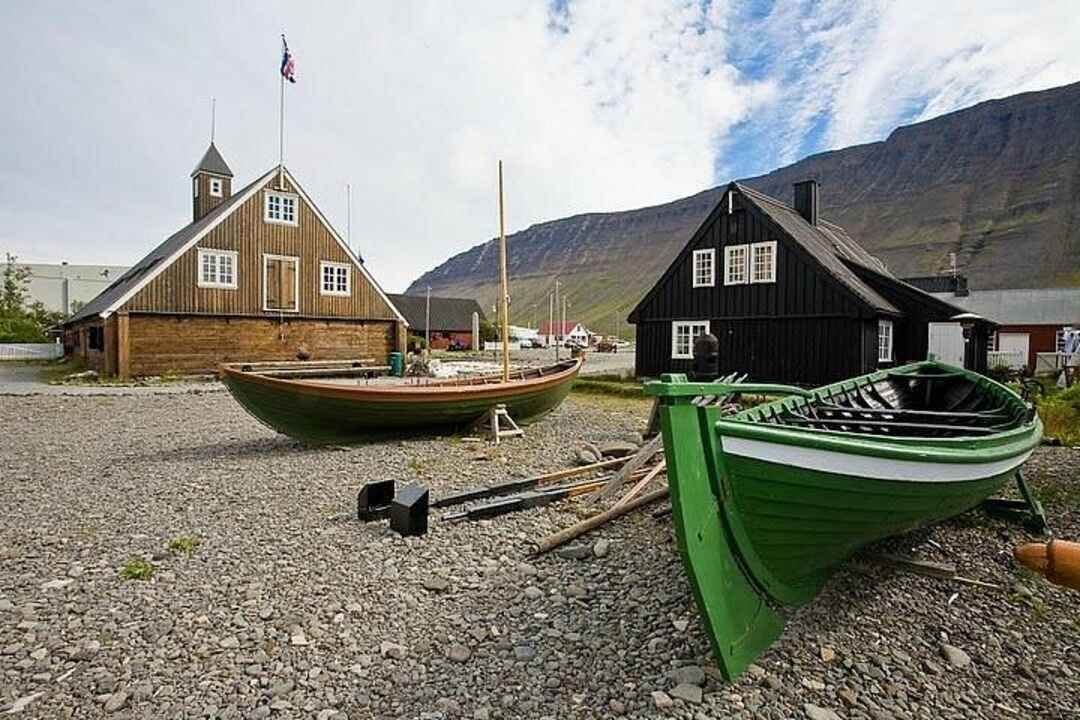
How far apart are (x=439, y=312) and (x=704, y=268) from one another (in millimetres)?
44113

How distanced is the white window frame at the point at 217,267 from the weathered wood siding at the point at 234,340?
1238mm

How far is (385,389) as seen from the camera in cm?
965

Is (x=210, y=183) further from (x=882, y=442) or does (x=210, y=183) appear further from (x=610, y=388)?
(x=882, y=442)

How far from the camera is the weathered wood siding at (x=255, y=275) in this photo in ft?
70.9

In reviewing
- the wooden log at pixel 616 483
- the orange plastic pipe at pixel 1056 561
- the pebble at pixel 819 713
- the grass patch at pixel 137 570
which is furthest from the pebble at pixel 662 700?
the grass patch at pixel 137 570

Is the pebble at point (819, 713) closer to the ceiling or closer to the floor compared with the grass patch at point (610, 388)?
closer to the floor

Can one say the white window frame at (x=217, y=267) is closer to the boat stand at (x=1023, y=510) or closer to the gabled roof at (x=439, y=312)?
the boat stand at (x=1023, y=510)

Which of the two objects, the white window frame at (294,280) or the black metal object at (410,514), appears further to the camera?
the white window frame at (294,280)

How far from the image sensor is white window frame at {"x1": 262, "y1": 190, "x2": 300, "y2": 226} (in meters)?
23.5

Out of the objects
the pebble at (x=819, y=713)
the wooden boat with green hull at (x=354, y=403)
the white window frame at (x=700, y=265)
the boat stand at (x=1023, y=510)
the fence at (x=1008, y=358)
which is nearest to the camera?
the pebble at (x=819, y=713)

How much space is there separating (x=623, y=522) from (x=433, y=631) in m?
2.43

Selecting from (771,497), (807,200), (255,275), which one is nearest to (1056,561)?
(771,497)

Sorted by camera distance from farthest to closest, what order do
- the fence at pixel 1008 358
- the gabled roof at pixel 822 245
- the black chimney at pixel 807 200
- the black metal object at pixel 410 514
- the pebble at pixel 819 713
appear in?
1. the fence at pixel 1008 358
2. the black chimney at pixel 807 200
3. the gabled roof at pixel 822 245
4. the black metal object at pixel 410 514
5. the pebble at pixel 819 713

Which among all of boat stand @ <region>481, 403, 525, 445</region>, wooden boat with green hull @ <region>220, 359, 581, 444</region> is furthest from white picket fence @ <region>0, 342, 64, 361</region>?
boat stand @ <region>481, 403, 525, 445</region>
